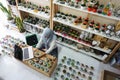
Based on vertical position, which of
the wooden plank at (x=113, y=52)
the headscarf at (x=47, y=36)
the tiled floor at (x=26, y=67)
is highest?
the headscarf at (x=47, y=36)

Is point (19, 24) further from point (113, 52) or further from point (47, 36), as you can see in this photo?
point (113, 52)

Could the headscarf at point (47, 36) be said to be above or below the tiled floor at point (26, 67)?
above

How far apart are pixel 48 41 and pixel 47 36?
0.15 metres

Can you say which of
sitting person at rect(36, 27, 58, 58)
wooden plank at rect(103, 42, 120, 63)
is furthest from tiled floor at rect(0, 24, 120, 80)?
sitting person at rect(36, 27, 58, 58)

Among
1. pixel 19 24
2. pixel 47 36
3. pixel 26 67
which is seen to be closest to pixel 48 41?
pixel 47 36

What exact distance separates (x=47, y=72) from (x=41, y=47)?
62 centimetres

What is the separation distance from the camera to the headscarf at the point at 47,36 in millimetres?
2113

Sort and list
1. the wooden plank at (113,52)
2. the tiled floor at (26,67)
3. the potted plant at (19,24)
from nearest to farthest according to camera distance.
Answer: the wooden plank at (113,52) → the tiled floor at (26,67) → the potted plant at (19,24)

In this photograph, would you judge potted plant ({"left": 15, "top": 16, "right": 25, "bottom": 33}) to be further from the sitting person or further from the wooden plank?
the wooden plank

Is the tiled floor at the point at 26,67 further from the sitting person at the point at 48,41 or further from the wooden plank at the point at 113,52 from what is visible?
the sitting person at the point at 48,41

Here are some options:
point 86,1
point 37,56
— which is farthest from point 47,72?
point 86,1

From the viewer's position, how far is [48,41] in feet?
7.46

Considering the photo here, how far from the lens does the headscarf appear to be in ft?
6.93

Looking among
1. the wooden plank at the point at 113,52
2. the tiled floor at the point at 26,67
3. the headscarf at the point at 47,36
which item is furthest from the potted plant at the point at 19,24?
the wooden plank at the point at 113,52
